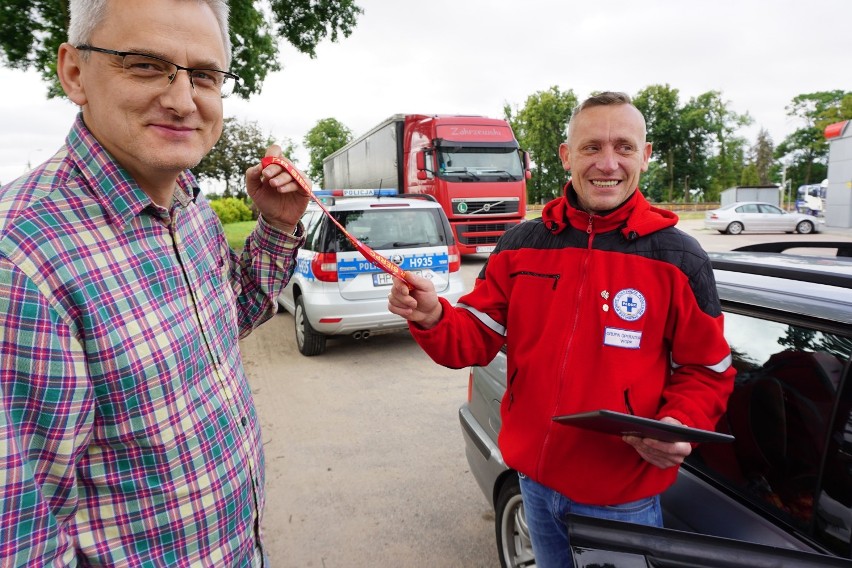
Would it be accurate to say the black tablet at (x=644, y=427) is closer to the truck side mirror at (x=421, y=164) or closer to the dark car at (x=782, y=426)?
the dark car at (x=782, y=426)

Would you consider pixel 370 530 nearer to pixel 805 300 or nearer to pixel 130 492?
pixel 130 492

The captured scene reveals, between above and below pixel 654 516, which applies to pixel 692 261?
above

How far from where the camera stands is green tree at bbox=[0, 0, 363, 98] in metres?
9.23

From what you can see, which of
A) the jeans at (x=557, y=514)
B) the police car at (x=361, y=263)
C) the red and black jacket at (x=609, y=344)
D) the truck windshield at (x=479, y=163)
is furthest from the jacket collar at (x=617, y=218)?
the truck windshield at (x=479, y=163)

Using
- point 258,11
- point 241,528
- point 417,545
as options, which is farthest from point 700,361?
point 258,11

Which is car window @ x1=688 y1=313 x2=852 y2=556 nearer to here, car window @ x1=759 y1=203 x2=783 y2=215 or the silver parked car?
the silver parked car

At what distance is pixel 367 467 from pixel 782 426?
2702 millimetres

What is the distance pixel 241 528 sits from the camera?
51.8 inches

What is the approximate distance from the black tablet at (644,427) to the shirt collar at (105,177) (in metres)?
1.11

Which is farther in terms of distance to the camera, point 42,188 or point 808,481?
point 808,481

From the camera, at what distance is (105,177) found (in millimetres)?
1106

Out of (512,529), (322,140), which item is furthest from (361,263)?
(322,140)

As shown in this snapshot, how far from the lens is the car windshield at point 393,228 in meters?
5.82

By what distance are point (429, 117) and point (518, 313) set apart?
12.0 m
